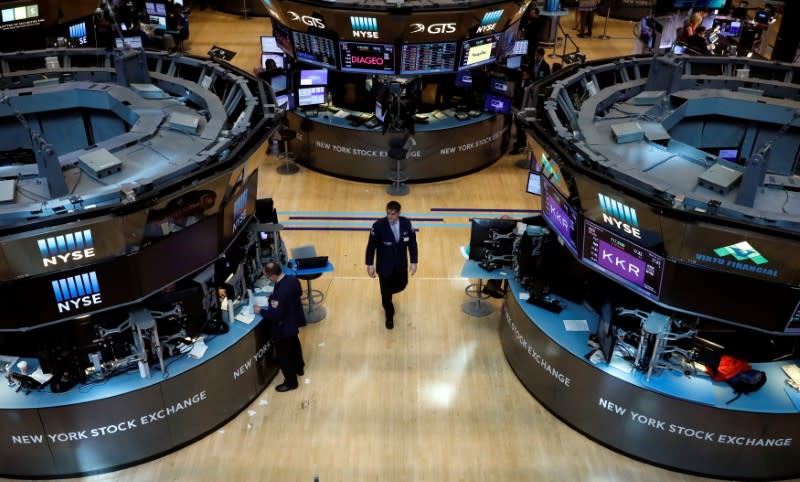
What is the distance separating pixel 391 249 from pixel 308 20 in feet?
18.8

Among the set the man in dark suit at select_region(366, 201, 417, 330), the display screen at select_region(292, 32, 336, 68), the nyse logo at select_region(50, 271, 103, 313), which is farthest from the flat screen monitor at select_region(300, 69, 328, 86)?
the nyse logo at select_region(50, 271, 103, 313)

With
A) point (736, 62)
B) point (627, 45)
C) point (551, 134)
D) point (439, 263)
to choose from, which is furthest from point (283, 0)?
point (627, 45)

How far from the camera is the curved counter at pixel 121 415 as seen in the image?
7.10 m

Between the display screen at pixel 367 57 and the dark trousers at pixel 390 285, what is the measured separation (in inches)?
200

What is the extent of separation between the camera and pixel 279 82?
46.3ft

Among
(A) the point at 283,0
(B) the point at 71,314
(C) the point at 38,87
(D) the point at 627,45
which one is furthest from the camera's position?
(D) the point at 627,45

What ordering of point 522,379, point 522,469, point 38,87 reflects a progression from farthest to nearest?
point 38,87
point 522,379
point 522,469

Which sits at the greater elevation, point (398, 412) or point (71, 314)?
point (71, 314)

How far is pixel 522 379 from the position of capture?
892cm

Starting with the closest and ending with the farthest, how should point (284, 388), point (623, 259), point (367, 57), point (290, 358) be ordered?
point (623, 259) → point (290, 358) → point (284, 388) → point (367, 57)

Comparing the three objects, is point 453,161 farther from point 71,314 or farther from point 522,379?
point 71,314

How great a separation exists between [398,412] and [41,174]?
474 centimetres

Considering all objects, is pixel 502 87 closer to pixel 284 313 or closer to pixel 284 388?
pixel 284 313

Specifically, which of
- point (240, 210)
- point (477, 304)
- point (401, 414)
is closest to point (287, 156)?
point (477, 304)
